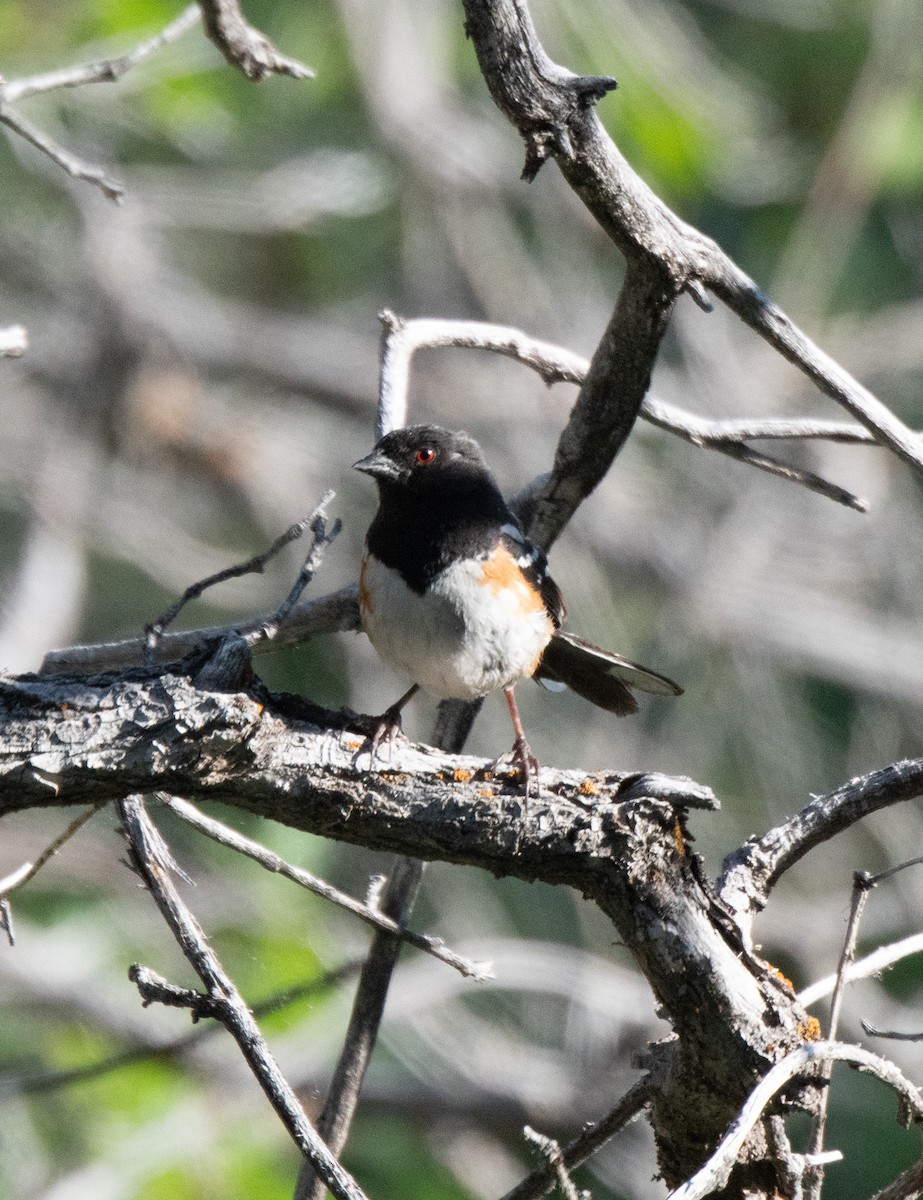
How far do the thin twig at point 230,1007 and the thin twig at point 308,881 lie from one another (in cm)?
8

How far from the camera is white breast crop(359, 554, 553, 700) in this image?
281 cm

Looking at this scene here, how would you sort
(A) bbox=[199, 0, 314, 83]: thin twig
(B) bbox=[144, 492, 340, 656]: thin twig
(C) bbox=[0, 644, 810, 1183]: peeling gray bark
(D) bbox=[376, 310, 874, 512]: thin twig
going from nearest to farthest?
(C) bbox=[0, 644, 810, 1183]: peeling gray bark, (B) bbox=[144, 492, 340, 656]: thin twig, (A) bbox=[199, 0, 314, 83]: thin twig, (D) bbox=[376, 310, 874, 512]: thin twig

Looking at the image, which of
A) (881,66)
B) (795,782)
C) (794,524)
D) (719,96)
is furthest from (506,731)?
(881,66)

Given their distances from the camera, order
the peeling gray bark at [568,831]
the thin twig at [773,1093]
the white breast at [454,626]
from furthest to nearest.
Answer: the white breast at [454,626]
the peeling gray bark at [568,831]
the thin twig at [773,1093]

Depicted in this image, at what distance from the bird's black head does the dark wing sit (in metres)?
0.21

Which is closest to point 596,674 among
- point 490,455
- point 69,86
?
point 69,86

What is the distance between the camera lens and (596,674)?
3197mm

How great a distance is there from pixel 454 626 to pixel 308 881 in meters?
0.93

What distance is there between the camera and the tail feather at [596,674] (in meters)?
3.09

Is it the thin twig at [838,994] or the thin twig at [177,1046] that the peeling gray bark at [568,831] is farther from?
the thin twig at [177,1046]

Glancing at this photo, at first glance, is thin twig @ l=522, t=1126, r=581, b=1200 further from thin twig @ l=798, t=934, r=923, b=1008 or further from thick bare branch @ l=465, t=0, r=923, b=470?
thick bare branch @ l=465, t=0, r=923, b=470

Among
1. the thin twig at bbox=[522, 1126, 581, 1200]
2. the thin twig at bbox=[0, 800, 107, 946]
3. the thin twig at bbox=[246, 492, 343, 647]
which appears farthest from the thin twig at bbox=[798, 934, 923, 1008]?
the thin twig at bbox=[0, 800, 107, 946]

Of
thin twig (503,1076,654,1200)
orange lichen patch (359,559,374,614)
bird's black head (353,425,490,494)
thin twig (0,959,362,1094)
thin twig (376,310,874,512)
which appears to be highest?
thin twig (376,310,874,512)

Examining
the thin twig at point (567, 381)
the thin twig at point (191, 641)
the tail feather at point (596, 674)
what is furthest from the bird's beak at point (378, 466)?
the tail feather at point (596, 674)
